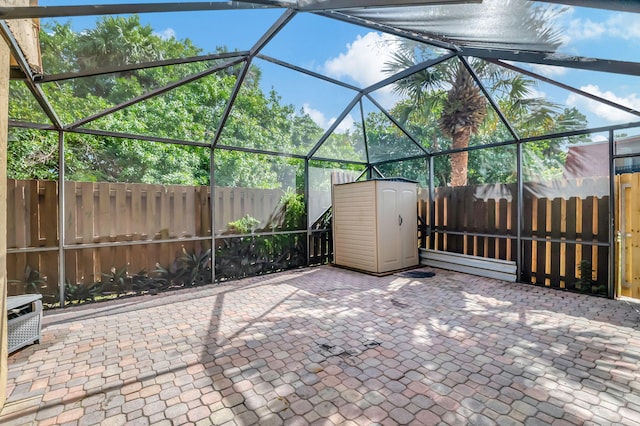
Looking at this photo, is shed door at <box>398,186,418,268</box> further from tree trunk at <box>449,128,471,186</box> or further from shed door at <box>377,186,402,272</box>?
tree trunk at <box>449,128,471,186</box>

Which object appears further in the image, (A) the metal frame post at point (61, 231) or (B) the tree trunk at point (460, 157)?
(B) the tree trunk at point (460, 157)

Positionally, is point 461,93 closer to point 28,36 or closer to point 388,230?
point 388,230

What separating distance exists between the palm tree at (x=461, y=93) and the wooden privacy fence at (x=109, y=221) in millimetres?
4007

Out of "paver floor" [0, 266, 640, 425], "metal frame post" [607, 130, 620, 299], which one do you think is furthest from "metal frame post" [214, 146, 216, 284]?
"metal frame post" [607, 130, 620, 299]

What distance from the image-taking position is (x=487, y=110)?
6000 millimetres

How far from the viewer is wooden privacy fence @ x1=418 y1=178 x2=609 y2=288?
174 inches

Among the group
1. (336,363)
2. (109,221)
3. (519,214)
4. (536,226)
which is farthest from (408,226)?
(109,221)

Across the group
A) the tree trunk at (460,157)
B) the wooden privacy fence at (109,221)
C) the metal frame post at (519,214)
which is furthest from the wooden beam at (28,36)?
the tree trunk at (460,157)

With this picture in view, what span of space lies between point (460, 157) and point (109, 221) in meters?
7.63

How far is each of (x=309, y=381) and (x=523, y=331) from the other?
2398 mm

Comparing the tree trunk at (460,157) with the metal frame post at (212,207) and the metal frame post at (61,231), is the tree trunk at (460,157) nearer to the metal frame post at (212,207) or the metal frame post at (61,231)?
the metal frame post at (212,207)

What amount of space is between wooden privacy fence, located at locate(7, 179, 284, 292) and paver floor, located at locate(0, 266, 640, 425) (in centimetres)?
77

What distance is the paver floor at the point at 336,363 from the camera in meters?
1.87

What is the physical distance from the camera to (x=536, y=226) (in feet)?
16.5
